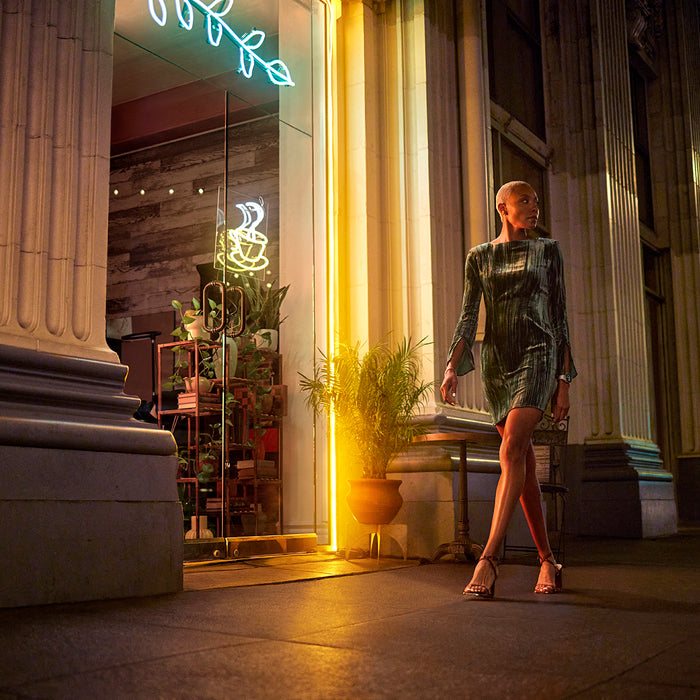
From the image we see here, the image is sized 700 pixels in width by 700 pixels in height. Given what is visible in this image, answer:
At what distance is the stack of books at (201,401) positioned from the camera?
6.59 meters

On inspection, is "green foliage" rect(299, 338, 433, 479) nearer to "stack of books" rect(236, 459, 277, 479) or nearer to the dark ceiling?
"stack of books" rect(236, 459, 277, 479)

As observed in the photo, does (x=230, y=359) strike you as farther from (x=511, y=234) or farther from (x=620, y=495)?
(x=620, y=495)

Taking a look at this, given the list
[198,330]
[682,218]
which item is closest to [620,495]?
[198,330]

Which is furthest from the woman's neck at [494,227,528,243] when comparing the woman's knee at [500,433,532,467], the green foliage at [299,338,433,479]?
the green foliage at [299,338,433,479]

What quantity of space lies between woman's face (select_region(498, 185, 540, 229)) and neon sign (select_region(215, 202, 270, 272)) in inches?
118

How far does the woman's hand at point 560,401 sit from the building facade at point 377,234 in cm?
162

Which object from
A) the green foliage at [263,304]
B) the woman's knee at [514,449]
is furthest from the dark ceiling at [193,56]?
the woman's knee at [514,449]

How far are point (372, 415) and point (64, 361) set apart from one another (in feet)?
7.96

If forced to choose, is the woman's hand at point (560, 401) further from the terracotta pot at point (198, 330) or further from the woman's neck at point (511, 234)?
the terracotta pot at point (198, 330)

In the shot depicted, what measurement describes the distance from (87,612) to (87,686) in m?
1.20

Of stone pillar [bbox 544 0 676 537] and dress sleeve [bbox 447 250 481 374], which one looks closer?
dress sleeve [bbox 447 250 481 374]

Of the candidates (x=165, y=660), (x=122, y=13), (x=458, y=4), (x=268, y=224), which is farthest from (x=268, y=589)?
(x=458, y=4)

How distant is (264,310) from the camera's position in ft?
21.3

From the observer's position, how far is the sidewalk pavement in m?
1.74
